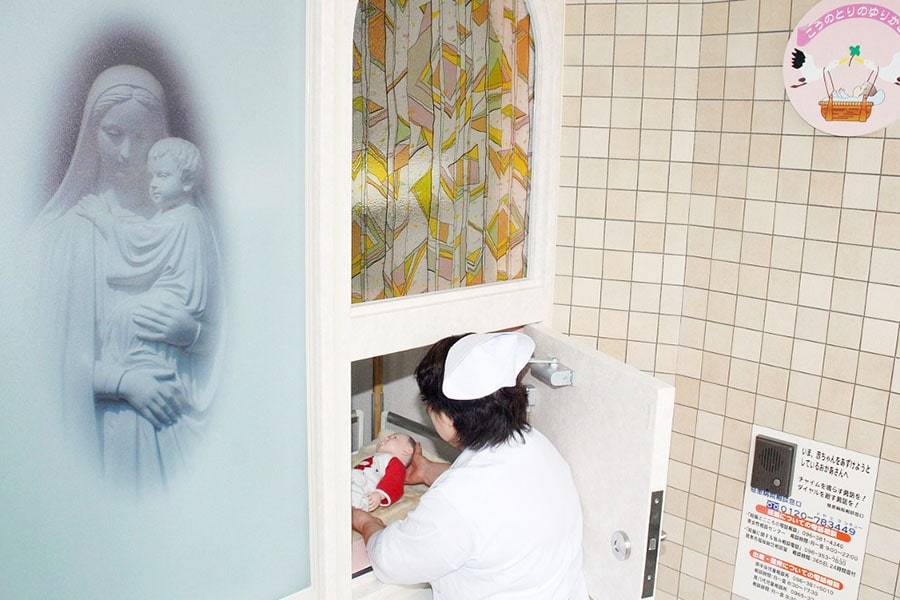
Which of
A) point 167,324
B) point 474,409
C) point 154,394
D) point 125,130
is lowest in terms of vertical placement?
point 474,409

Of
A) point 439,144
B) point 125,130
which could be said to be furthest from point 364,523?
point 125,130

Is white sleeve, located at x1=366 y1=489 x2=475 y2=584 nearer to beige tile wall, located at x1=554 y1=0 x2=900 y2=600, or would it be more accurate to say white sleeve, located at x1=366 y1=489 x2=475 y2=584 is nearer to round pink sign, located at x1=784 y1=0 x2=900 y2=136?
beige tile wall, located at x1=554 y1=0 x2=900 y2=600

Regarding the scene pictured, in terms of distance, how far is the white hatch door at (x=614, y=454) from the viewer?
1394 millimetres

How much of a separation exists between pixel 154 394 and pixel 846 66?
134cm

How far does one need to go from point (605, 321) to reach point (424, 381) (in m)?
0.46

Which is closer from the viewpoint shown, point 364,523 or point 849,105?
point 849,105

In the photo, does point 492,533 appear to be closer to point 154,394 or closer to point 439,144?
point 154,394

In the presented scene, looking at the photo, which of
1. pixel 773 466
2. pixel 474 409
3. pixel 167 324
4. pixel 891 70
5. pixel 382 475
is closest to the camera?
pixel 167 324

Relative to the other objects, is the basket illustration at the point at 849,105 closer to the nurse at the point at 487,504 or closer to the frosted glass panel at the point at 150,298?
the nurse at the point at 487,504

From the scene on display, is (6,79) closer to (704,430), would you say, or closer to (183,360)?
(183,360)

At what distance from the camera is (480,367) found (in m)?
1.44

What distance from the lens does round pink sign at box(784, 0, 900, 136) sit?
141 cm

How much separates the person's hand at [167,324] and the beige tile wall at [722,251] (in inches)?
33.5

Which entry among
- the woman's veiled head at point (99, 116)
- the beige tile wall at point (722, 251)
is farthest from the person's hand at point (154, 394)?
the beige tile wall at point (722, 251)
